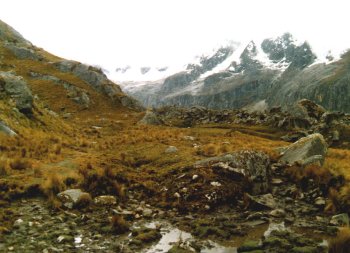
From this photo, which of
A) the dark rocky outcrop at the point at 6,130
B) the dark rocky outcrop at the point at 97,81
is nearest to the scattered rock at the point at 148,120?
the dark rocky outcrop at the point at 97,81

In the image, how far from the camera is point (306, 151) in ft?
72.0

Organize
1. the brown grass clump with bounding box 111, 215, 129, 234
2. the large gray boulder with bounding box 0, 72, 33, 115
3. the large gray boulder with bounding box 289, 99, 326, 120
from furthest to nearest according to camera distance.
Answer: the large gray boulder with bounding box 289, 99, 326, 120
the large gray boulder with bounding box 0, 72, 33, 115
the brown grass clump with bounding box 111, 215, 129, 234

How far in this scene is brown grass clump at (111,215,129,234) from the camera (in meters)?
13.1

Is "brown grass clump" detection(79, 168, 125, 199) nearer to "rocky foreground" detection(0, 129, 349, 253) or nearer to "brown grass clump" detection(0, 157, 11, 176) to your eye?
"rocky foreground" detection(0, 129, 349, 253)

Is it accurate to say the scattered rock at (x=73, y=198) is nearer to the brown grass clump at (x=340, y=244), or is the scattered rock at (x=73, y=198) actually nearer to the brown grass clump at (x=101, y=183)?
the brown grass clump at (x=101, y=183)

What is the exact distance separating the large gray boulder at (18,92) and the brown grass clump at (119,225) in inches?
823

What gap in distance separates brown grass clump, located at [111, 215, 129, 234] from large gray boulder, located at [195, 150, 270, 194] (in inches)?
248

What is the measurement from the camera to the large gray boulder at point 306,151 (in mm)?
21531

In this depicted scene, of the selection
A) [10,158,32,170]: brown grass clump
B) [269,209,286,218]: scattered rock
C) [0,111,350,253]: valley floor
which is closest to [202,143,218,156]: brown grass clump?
[0,111,350,253]: valley floor

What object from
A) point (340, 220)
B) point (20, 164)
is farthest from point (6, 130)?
point (340, 220)

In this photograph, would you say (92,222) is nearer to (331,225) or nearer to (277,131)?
(331,225)

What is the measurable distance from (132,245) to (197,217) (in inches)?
144

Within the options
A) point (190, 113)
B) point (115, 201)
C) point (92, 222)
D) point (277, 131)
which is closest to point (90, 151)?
point (115, 201)

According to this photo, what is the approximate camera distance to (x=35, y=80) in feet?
239
